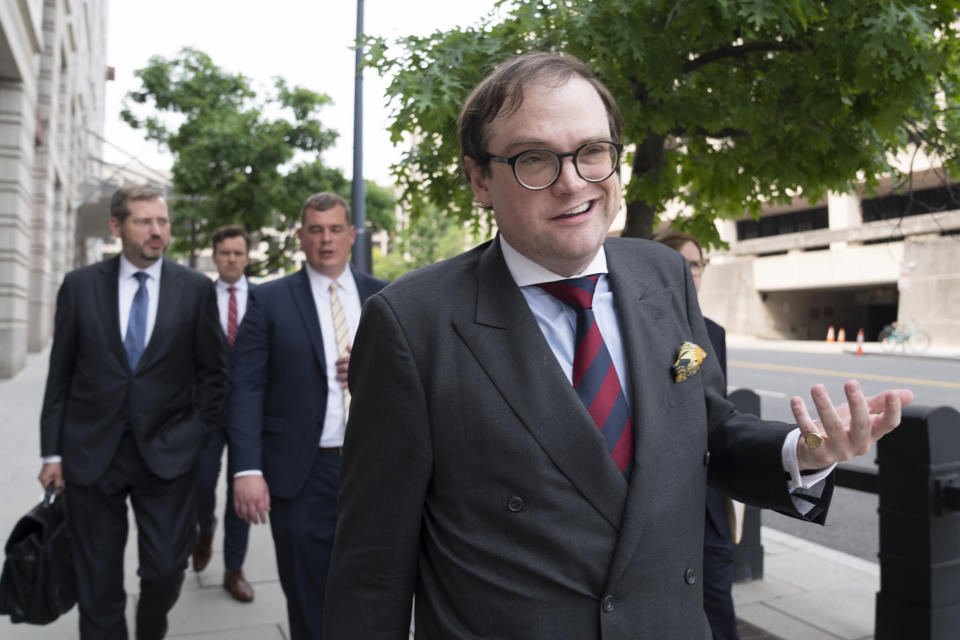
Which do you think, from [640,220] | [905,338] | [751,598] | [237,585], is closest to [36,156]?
[237,585]

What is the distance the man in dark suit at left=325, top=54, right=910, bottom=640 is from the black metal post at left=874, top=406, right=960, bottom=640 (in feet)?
7.59

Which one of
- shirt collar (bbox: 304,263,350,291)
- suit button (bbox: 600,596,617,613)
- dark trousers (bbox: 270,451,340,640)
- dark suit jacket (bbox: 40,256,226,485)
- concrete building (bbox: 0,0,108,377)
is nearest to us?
suit button (bbox: 600,596,617,613)

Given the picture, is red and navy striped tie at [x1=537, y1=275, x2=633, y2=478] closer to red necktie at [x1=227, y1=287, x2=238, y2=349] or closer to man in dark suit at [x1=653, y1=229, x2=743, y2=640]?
man in dark suit at [x1=653, y1=229, x2=743, y2=640]

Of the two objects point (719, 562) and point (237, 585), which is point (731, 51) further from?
point (237, 585)

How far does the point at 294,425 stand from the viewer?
3.74m

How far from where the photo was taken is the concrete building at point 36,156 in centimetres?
1457

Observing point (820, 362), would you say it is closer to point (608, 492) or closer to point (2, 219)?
point (2, 219)

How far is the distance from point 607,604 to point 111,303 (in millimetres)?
3057

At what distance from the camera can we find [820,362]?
25.2 m

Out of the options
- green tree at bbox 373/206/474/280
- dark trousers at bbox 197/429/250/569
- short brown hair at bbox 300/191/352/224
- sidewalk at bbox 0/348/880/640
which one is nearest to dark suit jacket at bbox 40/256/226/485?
short brown hair at bbox 300/191/352/224

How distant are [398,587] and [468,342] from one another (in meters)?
0.54

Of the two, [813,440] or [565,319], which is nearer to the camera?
[813,440]

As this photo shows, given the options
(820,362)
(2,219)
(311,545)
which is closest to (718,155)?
(311,545)

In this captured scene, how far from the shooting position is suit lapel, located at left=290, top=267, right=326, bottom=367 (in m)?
3.82
